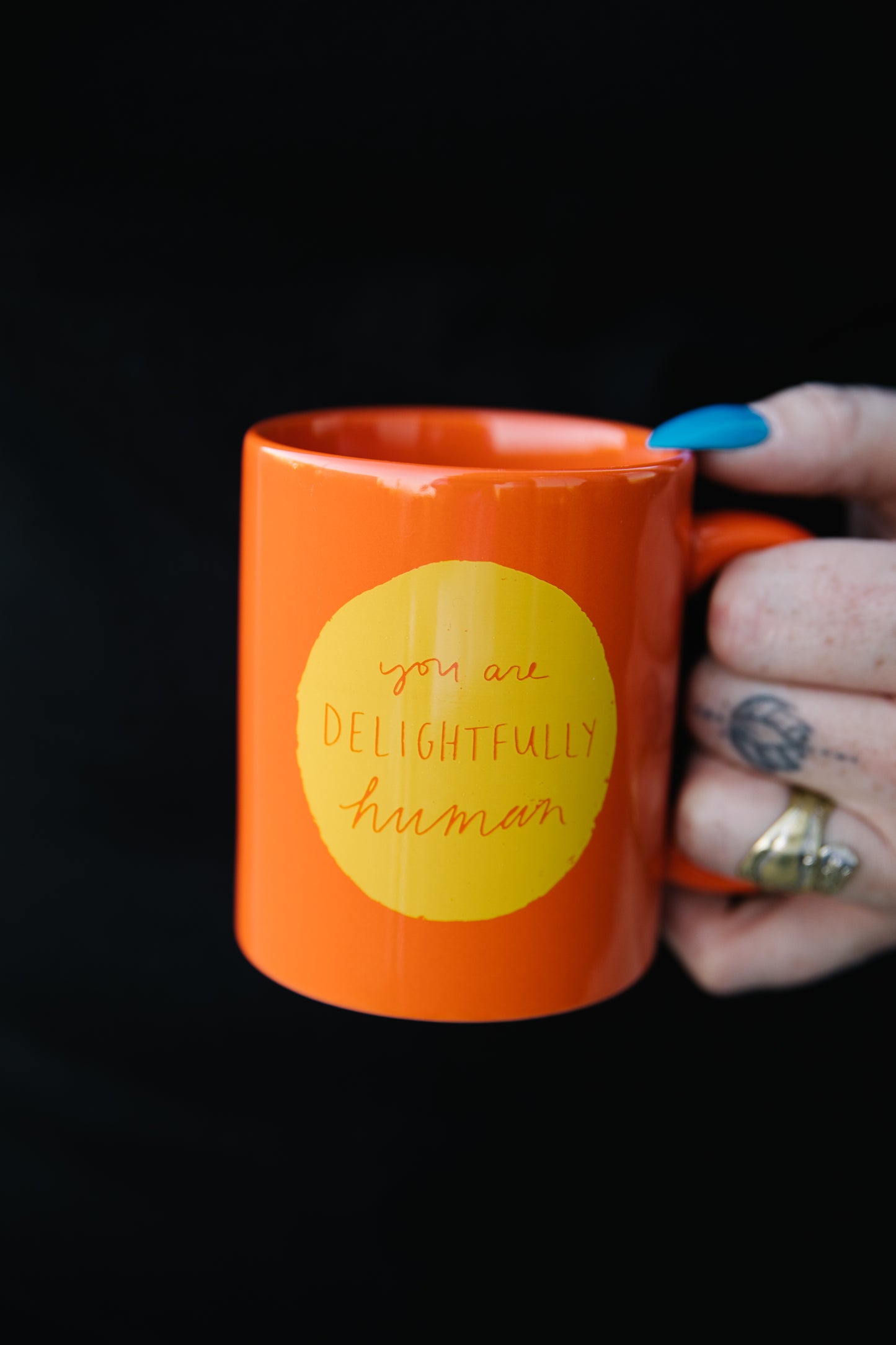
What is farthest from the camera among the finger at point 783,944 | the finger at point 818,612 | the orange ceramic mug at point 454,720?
the finger at point 783,944

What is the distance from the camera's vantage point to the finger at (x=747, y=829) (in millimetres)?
786

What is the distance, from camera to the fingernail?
2.37 ft

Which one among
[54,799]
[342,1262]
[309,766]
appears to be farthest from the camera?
[342,1262]

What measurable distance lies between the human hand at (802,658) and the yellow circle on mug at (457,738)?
150 millimetres

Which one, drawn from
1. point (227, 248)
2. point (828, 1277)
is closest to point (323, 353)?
point (227, 248)

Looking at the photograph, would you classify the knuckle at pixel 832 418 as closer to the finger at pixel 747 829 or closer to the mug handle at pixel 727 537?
the mug handle at pixel 727 537

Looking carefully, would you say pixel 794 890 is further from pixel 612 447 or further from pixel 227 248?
pixel 227 248

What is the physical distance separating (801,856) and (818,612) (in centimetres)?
19

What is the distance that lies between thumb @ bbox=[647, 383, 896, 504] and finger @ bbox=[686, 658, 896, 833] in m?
0.15

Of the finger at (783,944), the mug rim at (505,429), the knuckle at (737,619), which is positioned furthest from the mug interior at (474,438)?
the finger at (783,944)

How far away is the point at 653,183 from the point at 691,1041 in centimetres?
72

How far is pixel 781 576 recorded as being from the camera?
2.40ft

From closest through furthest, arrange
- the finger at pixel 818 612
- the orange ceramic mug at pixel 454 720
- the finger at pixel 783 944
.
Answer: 1. the orange ceramic mug at pixel 454 720
2. the finger at pixel 818 612
3. the finger at pixel 783 944

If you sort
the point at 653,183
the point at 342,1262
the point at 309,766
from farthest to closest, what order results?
the point at 342,1262 < the point at 653,183 < the point at 309,766
